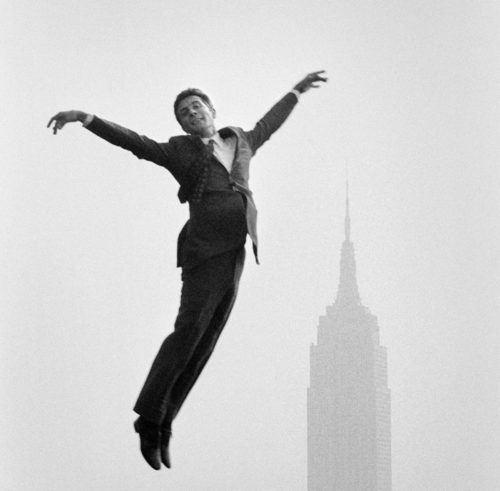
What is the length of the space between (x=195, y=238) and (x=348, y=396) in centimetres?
9404

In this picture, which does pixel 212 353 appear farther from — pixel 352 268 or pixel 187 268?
pixel 352 268

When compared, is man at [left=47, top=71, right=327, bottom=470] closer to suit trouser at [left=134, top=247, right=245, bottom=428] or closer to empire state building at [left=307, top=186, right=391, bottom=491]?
suit trouser at [left=134, top=247, right=245, bottom=428]

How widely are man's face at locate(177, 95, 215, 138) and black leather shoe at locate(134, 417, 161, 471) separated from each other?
1687 millimetres

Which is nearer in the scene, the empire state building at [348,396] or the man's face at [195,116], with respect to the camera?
the man's face at [195,116]

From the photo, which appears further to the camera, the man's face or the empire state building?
the empire state building

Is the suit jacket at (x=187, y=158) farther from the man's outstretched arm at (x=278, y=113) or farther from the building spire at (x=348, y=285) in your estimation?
the building spire at (x=348, y=285)

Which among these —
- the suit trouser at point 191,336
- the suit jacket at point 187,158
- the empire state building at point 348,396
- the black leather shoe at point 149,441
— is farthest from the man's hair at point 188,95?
the empire state building at point 348,396

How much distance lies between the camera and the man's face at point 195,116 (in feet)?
20.0

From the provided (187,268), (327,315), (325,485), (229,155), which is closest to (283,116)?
(229,155)

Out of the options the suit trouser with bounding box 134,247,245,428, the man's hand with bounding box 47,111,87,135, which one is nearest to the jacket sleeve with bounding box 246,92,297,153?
the suit trouser with bounding box 134,247,245,428

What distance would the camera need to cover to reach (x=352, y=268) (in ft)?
319

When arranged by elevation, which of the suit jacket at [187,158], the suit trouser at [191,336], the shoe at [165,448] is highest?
the suit jacket at [187,158]

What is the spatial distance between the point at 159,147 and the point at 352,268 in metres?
92.0

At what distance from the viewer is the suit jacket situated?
580 centimetres
